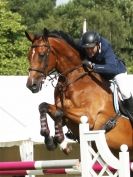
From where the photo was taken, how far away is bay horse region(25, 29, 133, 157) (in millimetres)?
8281

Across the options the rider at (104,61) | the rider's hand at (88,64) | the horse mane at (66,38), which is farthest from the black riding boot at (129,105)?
the horse mane at (66,38)

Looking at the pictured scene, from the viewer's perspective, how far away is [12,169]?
8469 millimetres

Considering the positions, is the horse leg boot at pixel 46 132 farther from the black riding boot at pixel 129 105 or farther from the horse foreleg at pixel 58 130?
the black riding boot at pixel 129 105

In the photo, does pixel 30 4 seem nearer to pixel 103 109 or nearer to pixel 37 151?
pixel 37 151

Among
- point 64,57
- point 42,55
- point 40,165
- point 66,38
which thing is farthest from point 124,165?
point 66,38

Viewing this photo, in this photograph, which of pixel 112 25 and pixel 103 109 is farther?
pixel 112 25

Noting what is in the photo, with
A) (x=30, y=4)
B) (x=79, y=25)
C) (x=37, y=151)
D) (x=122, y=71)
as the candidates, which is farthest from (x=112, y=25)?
(x=122, y=71)

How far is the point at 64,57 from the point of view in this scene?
872cm

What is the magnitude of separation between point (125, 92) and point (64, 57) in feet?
3.20

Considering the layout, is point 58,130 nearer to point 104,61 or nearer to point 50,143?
point 50,143

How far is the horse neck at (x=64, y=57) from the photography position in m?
8.67

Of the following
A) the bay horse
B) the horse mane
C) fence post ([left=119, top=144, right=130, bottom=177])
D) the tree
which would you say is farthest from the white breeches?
the tree

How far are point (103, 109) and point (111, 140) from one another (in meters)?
0.43

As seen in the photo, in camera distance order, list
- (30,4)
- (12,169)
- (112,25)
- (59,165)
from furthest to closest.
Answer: (30,4) < (112,25) < (12,169) < (59,165)
